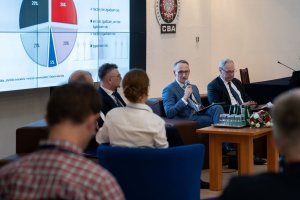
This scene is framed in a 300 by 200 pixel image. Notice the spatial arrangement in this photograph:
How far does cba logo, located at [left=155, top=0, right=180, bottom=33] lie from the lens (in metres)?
8.01

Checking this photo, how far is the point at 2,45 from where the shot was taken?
5.59 m

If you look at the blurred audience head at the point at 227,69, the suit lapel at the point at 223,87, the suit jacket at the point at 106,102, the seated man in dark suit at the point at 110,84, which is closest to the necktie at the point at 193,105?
the suit lapel at the point at 223,87

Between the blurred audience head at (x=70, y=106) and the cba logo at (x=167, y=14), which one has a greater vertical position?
the cba logo at (x=167, y=14)

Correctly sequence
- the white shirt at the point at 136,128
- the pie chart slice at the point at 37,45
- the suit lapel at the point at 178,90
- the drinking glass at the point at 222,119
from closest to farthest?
the white shirt at the point at 136,128 → the pie chart slice at the point at 37,45 → the drinking glass at the point at 222,119 → the suit lapel at the point at 178,90

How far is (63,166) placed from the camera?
192cm

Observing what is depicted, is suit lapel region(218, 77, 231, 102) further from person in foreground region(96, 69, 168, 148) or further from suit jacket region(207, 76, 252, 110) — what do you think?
person in foreground region(96, 69, 168, 148)

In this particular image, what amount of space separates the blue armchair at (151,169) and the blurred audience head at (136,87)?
449 millimetres

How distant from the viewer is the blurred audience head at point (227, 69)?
7245 mm

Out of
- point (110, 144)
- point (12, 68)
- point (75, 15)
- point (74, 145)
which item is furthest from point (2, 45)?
point (74, 145)

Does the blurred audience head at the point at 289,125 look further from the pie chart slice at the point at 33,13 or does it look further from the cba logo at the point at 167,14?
the cba logo at the point at 167,14

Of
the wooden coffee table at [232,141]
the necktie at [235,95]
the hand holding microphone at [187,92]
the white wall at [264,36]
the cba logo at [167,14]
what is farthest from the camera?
the white wall at [264,36]

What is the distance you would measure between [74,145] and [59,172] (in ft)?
0.35

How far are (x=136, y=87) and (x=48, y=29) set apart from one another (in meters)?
2.19

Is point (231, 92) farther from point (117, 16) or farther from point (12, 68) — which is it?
point (12, 68)
